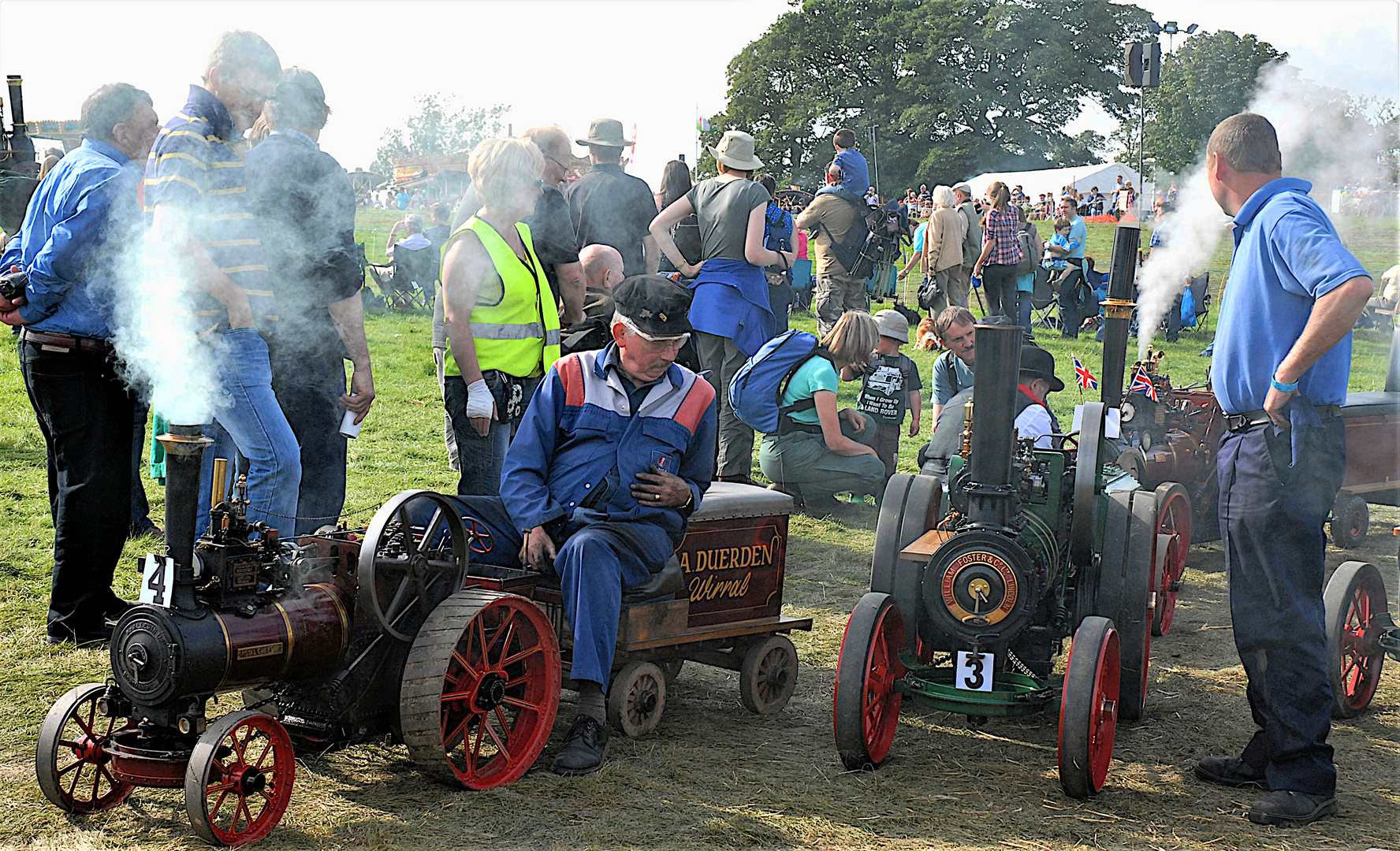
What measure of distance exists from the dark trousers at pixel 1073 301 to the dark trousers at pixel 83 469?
479 inches

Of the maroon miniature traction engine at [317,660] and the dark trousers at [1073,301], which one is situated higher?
the dark trousers at [1073,301]

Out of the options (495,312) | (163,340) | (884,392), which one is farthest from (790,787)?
(884,392)

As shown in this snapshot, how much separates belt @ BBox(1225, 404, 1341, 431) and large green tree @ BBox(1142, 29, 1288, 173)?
6723mm

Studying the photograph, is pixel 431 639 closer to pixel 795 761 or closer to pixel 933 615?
pixel 795 761

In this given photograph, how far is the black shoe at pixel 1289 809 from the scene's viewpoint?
3.36 metres

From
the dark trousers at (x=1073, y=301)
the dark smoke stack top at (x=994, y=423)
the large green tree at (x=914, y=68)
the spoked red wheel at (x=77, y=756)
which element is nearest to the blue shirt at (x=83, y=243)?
the spoked red wheel at (x=77, y=756)

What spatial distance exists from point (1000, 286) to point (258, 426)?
9.75 metres

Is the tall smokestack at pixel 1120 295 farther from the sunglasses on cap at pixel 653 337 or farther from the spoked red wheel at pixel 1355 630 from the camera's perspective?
the sunglasses on cap at pixel 653 337

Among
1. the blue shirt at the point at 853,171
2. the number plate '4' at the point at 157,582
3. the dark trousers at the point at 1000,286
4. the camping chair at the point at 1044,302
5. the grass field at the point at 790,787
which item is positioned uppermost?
the blue shirt at the point at 853,171

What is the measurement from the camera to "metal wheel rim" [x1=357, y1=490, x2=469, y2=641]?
322cm

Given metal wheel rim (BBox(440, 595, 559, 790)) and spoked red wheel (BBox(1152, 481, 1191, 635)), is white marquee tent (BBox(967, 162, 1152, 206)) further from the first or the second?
metal wheel rim (BBox(440, 595, 559, 790))

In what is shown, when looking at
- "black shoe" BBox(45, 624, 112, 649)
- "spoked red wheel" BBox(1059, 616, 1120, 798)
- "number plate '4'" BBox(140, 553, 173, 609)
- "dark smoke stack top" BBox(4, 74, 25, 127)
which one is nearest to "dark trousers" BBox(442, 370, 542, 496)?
"black shoe" BBox(45, 624, 112, 649)

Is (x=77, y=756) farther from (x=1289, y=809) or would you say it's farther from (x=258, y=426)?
(x=1289, y=809)

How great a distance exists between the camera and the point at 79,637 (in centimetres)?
443
